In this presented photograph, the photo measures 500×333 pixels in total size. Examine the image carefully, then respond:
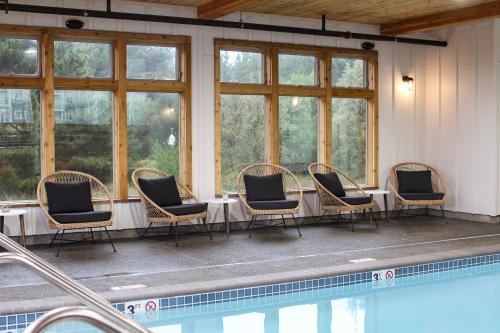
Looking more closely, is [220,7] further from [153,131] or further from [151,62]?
[153,131]

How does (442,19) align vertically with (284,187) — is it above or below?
above

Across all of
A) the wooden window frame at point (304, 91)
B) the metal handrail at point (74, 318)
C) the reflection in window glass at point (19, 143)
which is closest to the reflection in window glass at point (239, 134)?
the wooden window frame at point (304, 91)

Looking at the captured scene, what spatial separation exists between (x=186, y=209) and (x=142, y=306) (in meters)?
2.75

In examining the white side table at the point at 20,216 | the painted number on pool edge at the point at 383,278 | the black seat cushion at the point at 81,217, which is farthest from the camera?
the black seat cushion at the point at 81,217

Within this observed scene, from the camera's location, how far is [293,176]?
955cm

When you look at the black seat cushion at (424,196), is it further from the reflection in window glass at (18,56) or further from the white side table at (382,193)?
the reflection in window glass at (18,56)

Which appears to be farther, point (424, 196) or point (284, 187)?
point (424, 196)

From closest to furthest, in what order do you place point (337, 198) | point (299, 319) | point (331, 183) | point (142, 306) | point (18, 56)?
point (142, 306), point (299, 319), point (18, 56), point (337, 198), point (331, 183)

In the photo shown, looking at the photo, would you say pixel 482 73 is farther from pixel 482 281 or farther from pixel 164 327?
pixel 164 327

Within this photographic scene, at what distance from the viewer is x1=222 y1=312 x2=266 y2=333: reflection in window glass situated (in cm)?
530

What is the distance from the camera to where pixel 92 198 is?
27.6 ft

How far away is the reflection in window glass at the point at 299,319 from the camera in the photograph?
533cm

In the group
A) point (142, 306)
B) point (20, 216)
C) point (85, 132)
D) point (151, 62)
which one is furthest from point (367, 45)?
point (142, 306)

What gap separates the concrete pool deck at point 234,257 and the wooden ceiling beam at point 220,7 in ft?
9.18
